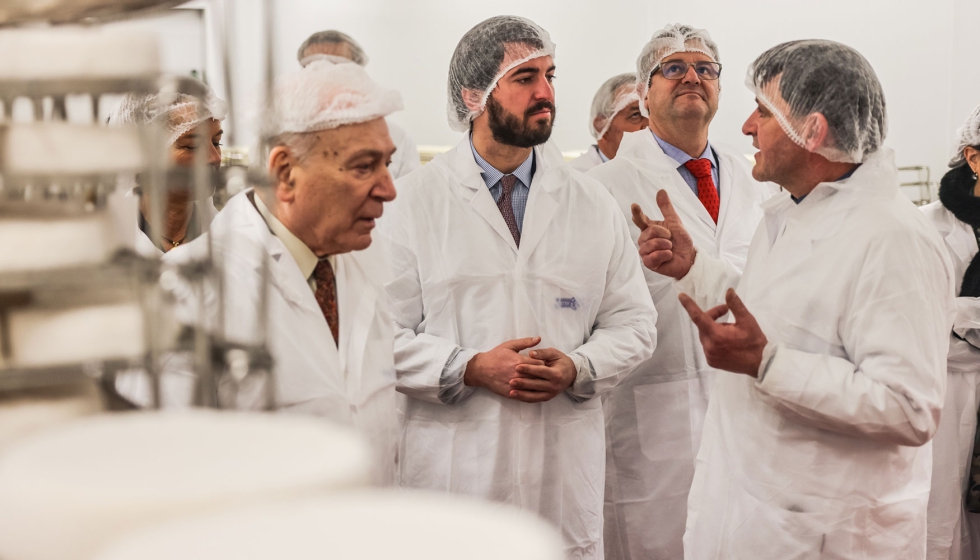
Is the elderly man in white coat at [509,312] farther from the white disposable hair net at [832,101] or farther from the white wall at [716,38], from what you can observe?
the white wall at [716,38]

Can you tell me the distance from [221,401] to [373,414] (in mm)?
775

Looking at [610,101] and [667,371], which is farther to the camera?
[610,101]

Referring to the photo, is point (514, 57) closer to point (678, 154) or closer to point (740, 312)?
point (678, 154)

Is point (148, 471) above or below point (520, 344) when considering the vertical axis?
above

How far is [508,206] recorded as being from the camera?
1971 mm

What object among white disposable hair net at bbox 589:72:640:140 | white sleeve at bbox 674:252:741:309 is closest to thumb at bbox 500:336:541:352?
white sleeve at bbox 674:252:741:309

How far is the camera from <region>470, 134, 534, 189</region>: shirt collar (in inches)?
77.6

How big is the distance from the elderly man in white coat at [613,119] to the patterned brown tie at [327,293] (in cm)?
203

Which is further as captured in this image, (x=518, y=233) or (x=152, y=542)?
(x=518, y=233)

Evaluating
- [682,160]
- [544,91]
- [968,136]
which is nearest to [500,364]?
[544,91]

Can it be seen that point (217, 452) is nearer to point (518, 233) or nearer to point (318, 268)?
point (318, 268)

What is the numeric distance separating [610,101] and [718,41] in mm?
860

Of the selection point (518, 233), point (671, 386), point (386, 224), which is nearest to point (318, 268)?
point (386, 224)

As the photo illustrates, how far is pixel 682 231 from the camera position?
1.91 m
